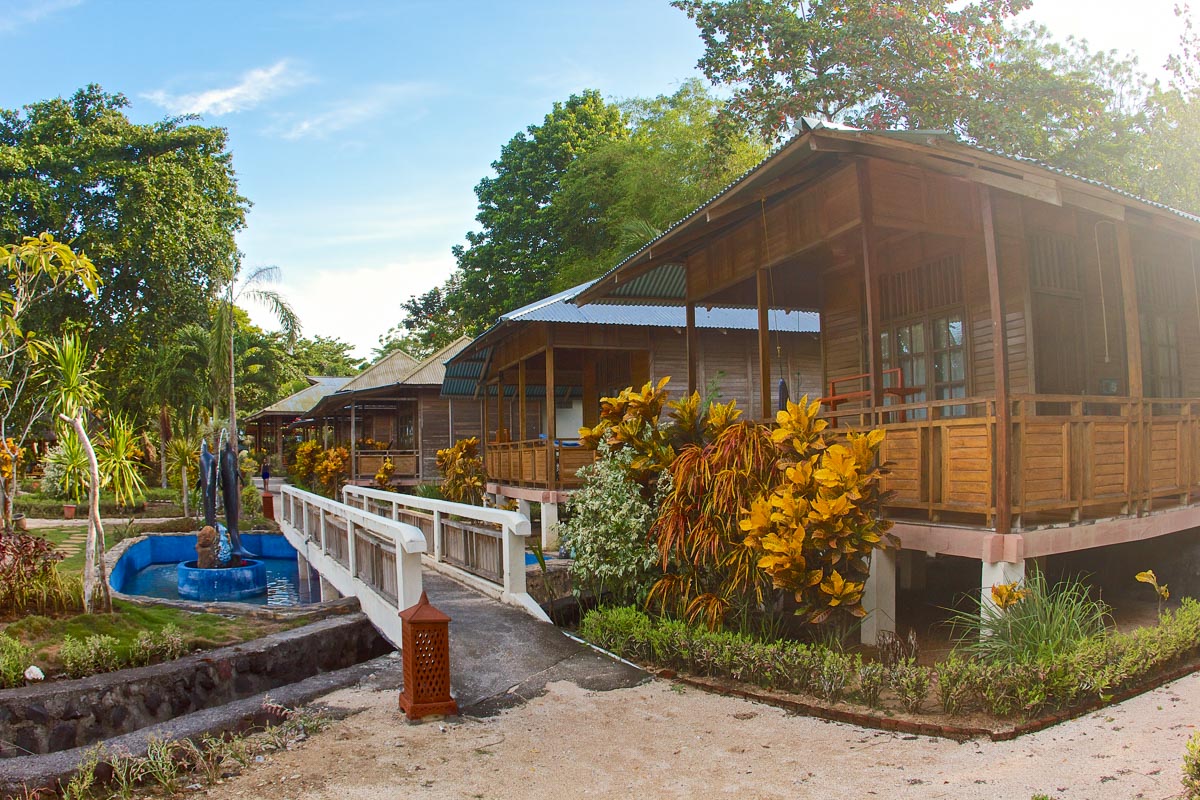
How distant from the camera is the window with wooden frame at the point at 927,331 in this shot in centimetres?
1058

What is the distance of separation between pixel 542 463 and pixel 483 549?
21.0 ft

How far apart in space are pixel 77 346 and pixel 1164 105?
96.8 ft

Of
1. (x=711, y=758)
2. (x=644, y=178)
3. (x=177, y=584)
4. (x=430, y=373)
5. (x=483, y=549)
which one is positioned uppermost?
(x=644, y=178)

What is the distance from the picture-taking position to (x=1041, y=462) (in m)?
7.20

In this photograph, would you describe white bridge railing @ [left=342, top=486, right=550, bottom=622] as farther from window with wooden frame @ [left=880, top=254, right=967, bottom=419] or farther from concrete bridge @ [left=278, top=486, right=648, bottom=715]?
window with wooden frame @ [left=880, top=254, right=967, bottom=419]

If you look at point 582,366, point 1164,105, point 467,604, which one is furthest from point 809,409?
point 1164,105

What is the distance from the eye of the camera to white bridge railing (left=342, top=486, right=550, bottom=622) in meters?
9.58

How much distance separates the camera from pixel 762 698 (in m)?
6.49

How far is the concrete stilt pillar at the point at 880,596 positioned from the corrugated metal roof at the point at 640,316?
8.42 m

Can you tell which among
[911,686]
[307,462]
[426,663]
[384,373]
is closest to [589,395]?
[384,373]

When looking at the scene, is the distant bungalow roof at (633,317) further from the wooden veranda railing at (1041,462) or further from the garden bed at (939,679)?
the garden bed at (939,679)

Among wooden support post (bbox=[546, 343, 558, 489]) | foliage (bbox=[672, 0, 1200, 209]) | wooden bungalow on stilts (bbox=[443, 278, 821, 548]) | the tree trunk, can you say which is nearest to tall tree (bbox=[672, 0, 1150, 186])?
foliage (bbox=[672, 0, 1200, 209])

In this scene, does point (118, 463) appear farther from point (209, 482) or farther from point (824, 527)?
point (209, 482)

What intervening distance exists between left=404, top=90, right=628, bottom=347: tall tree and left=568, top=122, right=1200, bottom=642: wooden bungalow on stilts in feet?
76.8
